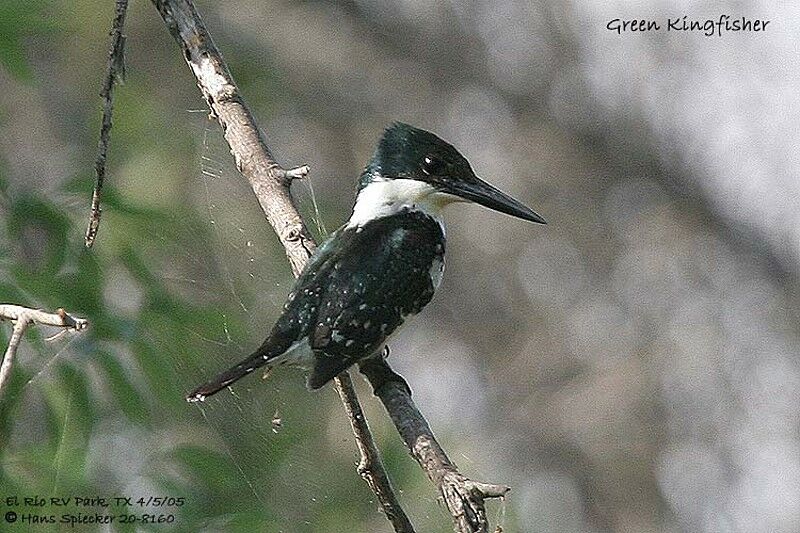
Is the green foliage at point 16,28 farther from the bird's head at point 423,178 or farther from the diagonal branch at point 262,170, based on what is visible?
the bird's head at point 423,178

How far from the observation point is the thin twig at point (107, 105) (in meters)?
2.39

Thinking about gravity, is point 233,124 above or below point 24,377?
above

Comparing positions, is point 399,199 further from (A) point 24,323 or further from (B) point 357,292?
(A) point 24,323

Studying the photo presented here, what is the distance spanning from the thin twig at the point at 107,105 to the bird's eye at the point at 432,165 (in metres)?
0.87

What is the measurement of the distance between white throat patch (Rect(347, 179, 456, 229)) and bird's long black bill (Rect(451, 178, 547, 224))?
4 cm

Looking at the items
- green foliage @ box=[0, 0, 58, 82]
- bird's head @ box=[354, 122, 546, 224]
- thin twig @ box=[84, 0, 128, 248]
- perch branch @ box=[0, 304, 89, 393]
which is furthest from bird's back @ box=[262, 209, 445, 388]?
perch branch @ box=[0, 304, 89, 393]

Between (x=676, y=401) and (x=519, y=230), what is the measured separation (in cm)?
140

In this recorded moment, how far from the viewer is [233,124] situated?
9.11 feet

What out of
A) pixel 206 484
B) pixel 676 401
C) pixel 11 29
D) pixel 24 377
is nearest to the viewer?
pixel 24 377

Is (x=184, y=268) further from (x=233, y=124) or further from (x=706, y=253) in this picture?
(x=706, y=253)

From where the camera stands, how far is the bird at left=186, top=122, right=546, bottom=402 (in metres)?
2.75

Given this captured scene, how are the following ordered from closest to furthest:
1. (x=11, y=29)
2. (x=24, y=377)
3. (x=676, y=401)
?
(x=24, y=377) → (x=11, y=29) → (x=676, y=401)

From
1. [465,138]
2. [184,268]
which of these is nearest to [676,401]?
[465,138]

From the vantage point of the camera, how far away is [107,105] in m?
2.43
